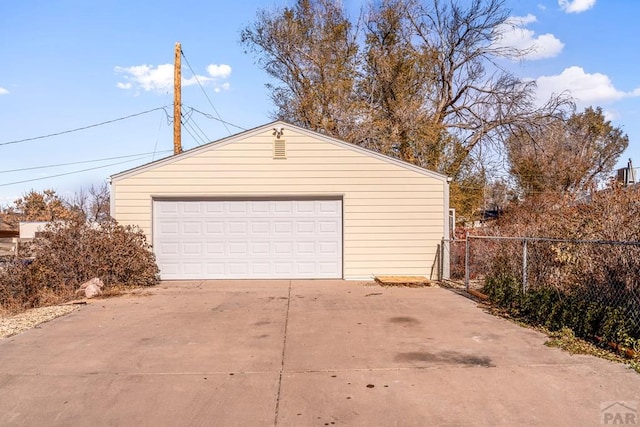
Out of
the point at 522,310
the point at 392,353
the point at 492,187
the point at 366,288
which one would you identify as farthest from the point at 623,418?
the point at 492,187

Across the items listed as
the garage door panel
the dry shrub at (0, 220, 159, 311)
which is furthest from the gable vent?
the dry shrub at (0, 220, 159, 311)

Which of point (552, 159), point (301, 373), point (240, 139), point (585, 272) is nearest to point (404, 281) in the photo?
point (585, 272)

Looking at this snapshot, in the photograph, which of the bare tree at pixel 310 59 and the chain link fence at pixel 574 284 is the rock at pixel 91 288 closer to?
the chain link fence at pixel 574 284

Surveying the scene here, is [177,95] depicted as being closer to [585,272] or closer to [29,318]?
[29,318]

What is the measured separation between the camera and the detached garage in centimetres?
1188

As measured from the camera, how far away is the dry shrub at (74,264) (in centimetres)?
948

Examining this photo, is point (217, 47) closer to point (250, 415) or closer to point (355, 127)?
point (355, 127)

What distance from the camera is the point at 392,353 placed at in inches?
213

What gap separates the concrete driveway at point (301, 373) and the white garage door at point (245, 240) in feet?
13.4

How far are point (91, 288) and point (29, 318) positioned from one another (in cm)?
215

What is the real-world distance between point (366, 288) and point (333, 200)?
2611 mm

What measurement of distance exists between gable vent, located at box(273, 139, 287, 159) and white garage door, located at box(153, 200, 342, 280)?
1.14 metres

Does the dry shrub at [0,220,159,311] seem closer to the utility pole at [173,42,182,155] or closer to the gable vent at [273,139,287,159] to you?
the gable vent at [273,139,287,159]

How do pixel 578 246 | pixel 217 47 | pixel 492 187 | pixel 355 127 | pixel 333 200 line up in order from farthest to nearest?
pixel 492 187 < pixel 355 127 < pixel 217 47 < pixel 333 200 < pixel 578 246
